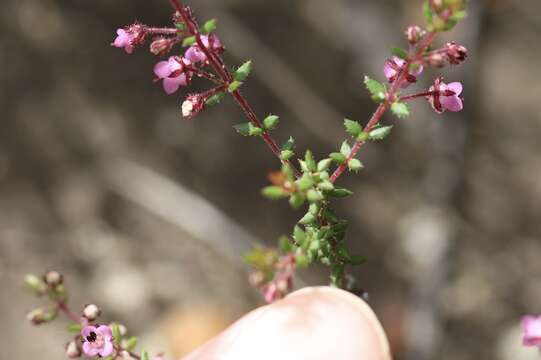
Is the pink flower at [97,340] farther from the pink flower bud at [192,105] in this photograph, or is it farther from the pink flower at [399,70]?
the pink flower at [399,70]

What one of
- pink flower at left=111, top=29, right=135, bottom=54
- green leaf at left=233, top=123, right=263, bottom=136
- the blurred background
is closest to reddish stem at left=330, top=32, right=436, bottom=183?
green leaf at left=233, top=123, right=263, bottom=136

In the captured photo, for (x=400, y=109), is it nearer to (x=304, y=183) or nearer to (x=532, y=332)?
(x=304, y=183)

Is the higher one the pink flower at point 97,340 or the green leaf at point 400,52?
the green leaf at point 400,52

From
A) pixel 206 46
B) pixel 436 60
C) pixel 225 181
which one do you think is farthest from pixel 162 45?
pixel 225 181

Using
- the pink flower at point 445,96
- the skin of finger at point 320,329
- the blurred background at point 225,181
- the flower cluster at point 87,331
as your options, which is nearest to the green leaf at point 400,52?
the pink flower at point 445,96

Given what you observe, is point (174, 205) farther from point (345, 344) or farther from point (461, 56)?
point (461, 56)

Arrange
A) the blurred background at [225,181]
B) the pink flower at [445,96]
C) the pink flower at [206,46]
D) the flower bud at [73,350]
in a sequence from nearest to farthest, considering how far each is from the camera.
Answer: the pink flower at [206,46], the pink flower at [445,96], the flower bud at [73,350], the blurred background at [225,181]

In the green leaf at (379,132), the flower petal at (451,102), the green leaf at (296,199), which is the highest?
the flower petal at (451,102)

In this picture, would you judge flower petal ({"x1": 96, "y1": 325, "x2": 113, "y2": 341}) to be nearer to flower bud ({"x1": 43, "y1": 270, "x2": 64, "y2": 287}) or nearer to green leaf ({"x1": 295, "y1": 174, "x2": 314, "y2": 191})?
flower bud ({"x1": 43, "y1": 270, "x2": 64, "y2": 287})
